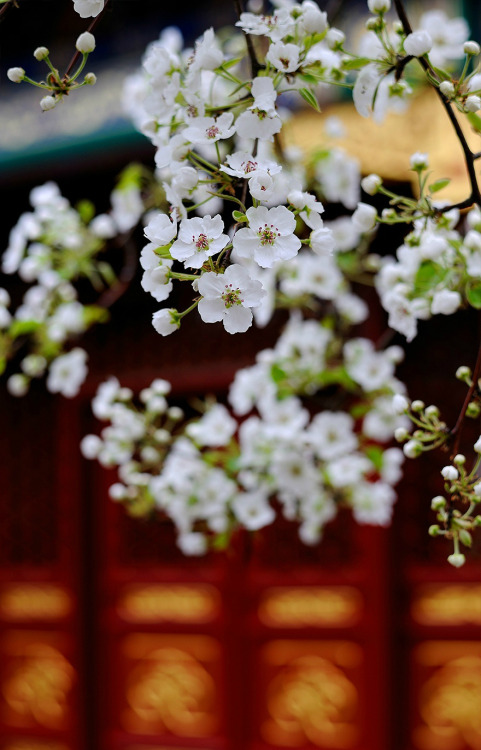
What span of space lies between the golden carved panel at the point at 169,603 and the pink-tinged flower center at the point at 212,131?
2.74m

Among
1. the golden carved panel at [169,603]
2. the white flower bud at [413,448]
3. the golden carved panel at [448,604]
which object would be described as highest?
the white flower bud at [413,448]

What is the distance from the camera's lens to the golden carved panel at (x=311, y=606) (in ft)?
10.2

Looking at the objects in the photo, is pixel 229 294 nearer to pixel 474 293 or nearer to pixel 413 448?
pixel 413 448

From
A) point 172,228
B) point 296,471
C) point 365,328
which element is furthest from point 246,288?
point 365,328

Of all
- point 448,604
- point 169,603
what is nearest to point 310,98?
point 448,604

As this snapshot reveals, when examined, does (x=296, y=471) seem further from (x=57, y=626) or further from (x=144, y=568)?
(x=57, y=626)

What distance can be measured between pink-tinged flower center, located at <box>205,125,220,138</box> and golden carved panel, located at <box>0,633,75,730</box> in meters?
3.18

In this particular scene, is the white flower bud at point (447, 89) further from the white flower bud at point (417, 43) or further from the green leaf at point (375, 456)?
the green leaf at point (375, 456)

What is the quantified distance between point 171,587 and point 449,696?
113 centimetres

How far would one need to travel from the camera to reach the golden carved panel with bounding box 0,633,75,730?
3.58 metres

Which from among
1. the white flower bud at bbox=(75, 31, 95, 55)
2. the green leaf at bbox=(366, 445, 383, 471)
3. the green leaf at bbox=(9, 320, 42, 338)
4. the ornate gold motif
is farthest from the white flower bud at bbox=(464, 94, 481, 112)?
the ornate gold motif

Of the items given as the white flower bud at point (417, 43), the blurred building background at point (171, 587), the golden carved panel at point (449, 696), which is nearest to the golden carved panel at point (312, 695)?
the blurred building background at point (171, 587)

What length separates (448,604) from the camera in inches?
116

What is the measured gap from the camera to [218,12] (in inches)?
118
